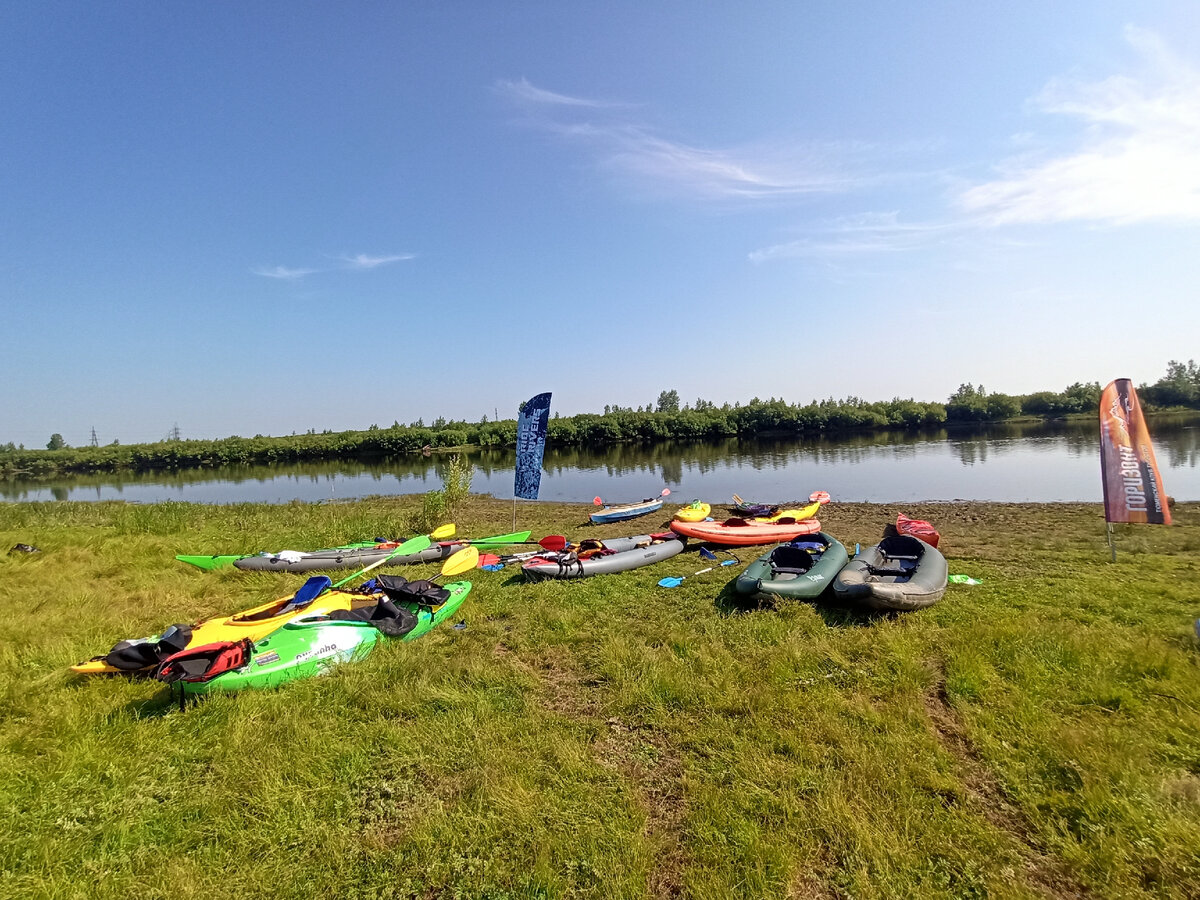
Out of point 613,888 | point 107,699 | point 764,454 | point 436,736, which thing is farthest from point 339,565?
point 764,454

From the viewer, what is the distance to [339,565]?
31.9 feet

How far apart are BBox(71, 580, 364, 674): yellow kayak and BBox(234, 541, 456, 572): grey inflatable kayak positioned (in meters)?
2.45

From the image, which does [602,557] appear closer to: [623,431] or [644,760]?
[644,760]

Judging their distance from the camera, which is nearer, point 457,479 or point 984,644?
point 984,644

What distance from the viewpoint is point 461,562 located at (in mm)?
9250

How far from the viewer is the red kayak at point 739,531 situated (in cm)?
1136

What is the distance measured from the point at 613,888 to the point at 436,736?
80.8 inches

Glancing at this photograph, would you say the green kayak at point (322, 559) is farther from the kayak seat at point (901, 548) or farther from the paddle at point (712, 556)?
the kayak seat at point (901, 548)

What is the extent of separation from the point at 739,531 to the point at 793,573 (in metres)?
3.76

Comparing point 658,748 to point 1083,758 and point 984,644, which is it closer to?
point 1083,758

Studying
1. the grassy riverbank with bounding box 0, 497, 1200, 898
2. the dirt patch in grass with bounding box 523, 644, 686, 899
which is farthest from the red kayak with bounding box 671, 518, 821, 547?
the dirt patch in grass with bounding box 523, 644, 686, 899

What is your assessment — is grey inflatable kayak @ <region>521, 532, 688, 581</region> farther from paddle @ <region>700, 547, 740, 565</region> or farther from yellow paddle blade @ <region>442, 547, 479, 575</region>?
yellow paddle blade @ <region>442, 547, 479, 575</region>

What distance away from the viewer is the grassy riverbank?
293cm

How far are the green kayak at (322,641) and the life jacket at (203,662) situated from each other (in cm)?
2
